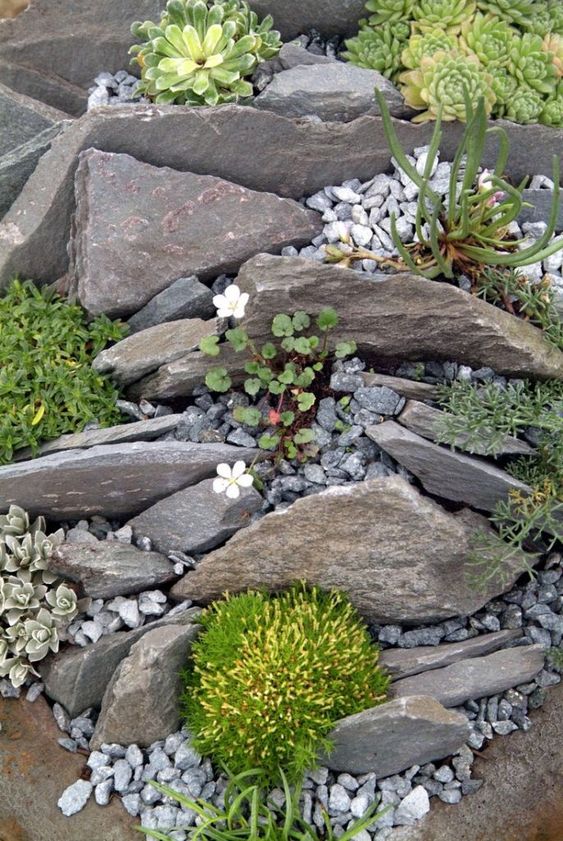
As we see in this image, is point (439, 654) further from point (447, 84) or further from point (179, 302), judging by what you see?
point (447, 84)

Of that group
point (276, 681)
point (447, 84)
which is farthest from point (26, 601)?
point (447, 84)

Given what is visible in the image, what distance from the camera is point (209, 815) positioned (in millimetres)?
3662

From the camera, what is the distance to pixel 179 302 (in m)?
4.52

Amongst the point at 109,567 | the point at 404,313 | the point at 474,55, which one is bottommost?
the point at 109,567

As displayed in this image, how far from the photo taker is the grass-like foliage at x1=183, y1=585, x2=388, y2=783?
371cm

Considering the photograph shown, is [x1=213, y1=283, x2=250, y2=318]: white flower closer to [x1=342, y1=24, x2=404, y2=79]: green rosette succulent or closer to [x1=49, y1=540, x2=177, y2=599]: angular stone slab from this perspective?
[x1=49, y1=540, x2=177, y2=599]: angular stone slab

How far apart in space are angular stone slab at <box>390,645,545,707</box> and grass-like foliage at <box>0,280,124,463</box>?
2.02m

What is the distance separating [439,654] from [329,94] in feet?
10.1

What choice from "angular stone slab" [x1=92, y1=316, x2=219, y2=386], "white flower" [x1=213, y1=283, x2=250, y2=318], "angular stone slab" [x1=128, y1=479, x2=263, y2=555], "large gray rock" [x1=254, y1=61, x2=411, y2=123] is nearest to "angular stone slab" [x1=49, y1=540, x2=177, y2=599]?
"angular stone slab" [x1=128, y1=479, x2=263, y2=555]

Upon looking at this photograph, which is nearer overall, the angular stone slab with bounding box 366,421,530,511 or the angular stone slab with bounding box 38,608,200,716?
the angular stone slab with bounding box 366,421,530,511

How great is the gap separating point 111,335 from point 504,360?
6.74ft

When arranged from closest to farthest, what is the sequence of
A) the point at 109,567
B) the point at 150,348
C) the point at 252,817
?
the point at 252,817 → the point at 109,567 → the point at 150,348

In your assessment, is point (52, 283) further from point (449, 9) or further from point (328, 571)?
point (449, 9)

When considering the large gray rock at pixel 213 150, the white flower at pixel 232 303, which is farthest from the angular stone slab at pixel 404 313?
the large gray rock at pixel 213 150
